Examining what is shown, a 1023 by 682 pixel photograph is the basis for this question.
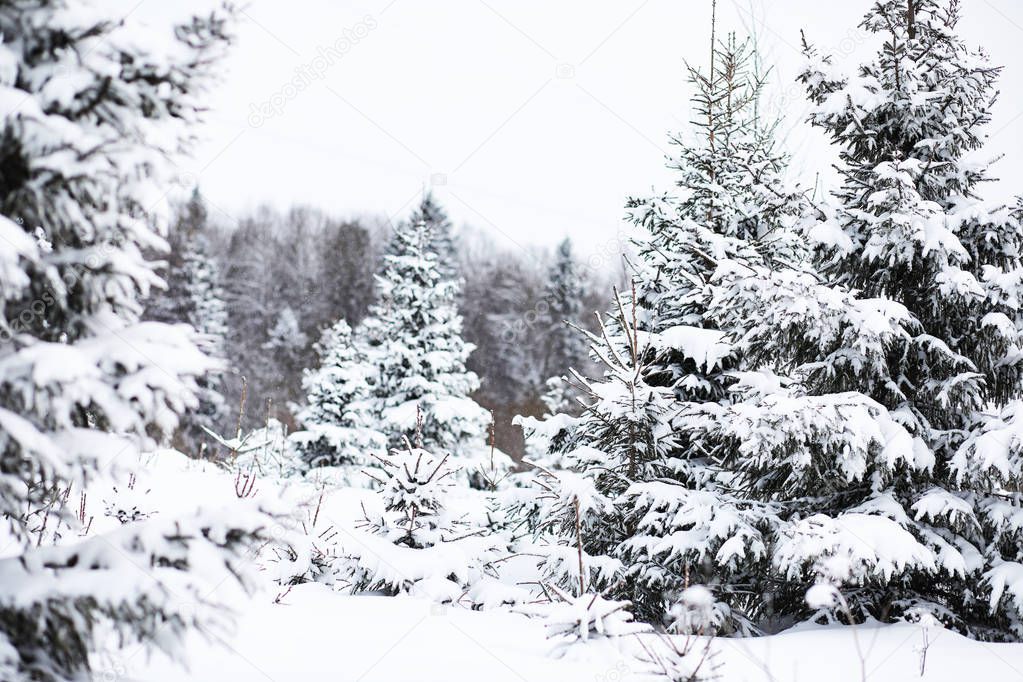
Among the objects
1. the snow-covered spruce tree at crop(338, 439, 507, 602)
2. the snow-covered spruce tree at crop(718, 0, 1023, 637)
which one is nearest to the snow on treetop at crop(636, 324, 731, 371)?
the snow-covered spruce tree at crop(718, 0, 1023, 637)

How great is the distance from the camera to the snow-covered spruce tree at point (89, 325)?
186 centimetres

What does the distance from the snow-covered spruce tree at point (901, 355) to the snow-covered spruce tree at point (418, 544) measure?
7.76 ft

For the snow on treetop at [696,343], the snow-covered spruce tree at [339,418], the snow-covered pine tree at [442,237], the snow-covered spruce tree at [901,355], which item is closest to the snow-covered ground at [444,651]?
the snow-covered spruce tree at [901,355]

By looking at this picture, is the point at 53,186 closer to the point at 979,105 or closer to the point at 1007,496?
the point at 1007,496

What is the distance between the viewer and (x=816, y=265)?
20.2 ft

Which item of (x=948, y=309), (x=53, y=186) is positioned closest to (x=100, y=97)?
(x=53, y=186)

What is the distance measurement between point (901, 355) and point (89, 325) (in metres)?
5.97

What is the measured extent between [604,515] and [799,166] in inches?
395

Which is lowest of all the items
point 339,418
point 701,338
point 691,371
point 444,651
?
point 444,651

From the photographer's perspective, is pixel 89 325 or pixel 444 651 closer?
pixel 89 325

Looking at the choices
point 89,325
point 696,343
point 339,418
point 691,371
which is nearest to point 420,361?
point 339,418

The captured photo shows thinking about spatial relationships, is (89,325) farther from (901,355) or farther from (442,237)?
(442,237)

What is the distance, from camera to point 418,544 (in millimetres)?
5387

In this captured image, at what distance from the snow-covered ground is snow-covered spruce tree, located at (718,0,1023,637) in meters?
0.52
